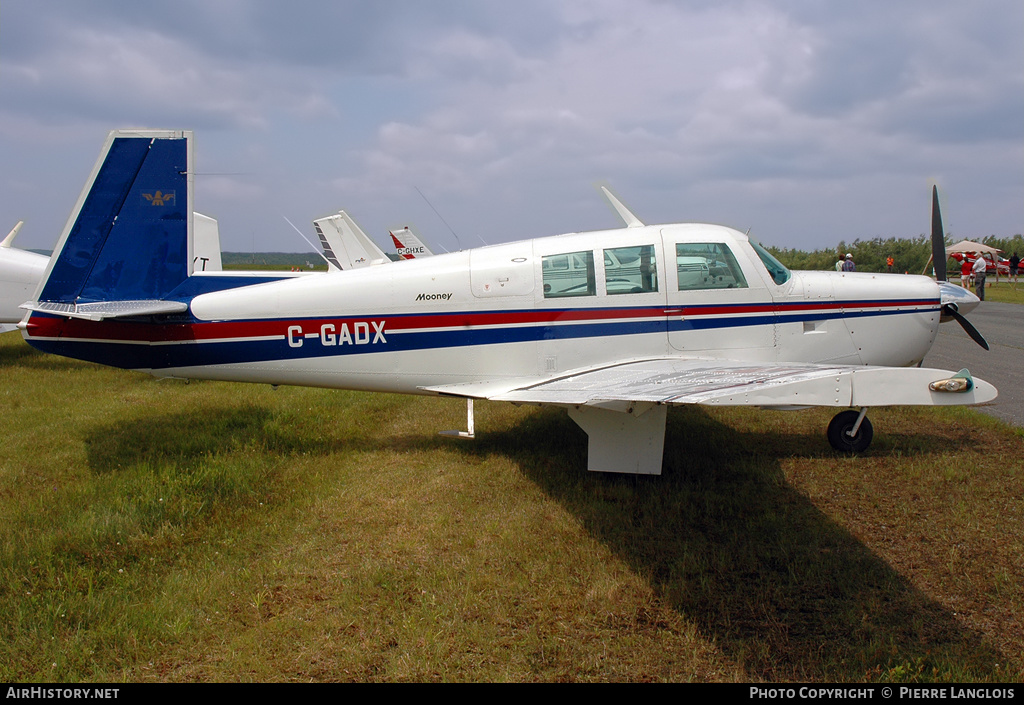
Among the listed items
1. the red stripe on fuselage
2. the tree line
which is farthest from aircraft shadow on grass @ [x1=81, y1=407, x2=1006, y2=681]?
the tree line

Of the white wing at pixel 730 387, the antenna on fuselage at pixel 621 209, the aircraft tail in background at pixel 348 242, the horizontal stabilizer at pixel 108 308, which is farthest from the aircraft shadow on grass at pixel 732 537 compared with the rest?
the aircraft tail in background at pixel 348 242

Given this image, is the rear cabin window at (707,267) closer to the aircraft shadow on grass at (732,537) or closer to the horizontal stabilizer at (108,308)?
the aircraft shadow on grass at (732,537)

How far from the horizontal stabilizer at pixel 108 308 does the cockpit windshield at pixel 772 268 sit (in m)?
5.56

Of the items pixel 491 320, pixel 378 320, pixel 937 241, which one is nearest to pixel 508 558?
pixel 491 320

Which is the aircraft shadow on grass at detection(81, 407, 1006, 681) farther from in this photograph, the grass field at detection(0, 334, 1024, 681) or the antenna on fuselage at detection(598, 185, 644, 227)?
the antenna on fuselage at detection(598, 185, 644, 227)

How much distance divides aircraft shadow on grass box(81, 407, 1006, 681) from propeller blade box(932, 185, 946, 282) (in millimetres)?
3134

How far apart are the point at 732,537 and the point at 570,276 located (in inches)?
105

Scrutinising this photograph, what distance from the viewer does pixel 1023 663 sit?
10.3 ft

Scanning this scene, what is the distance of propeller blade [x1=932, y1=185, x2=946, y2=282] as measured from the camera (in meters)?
7.76

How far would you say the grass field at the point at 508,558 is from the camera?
131 inches

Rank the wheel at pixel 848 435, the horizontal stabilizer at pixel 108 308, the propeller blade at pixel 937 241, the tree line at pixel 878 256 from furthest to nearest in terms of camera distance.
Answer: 1. the tree line at pixel 878 256
2. the propeller blade at pixel 937 241
3. the wheel at pixel 848 435
4. the horizontal stabilizer at pixel 108 308

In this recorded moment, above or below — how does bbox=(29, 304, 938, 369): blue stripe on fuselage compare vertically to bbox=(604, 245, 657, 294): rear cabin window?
below

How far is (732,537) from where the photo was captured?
180 inches
